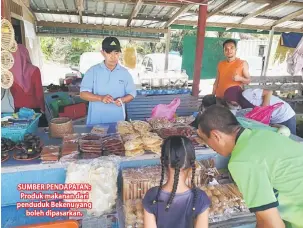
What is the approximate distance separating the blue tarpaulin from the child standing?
7783 mm

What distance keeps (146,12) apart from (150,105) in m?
2.62

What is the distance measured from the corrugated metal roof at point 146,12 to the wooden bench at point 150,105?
2.11 m

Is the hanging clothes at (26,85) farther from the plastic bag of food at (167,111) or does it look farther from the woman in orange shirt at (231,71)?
the woman in orange shirt at (231,71)

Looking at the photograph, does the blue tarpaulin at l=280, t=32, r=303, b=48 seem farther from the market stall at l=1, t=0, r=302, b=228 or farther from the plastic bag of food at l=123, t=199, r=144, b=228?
the plastic bag of food at l=123, t=199, r=144, b=228

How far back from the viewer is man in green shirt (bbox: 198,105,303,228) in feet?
3.62

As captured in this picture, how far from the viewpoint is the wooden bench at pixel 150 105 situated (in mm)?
5250

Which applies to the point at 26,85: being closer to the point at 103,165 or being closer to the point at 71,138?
the point at 71,138

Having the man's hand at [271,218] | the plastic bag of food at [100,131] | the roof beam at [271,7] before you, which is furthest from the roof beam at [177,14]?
the man's hand at [271,218]

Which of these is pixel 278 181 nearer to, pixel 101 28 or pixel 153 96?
pixel 153 96

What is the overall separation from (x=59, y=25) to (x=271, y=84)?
6360mm

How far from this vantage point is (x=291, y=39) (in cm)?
746

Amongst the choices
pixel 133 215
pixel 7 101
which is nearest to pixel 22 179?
pixel 133 215

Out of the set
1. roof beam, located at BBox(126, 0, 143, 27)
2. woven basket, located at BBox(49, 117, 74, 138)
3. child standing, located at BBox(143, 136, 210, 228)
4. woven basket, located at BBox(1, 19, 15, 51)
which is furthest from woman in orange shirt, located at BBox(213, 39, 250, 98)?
woven basket, located at BBox(1, 19, 15, 51)

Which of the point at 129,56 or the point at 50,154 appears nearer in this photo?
the point at 50,154
